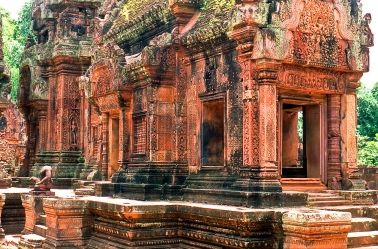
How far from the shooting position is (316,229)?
6.79 metres

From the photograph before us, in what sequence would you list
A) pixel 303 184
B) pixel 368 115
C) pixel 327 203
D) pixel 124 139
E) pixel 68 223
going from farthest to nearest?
pixel 368 115, pixel 124 139, pixel 68 223, pixel 303 184, pixel 327 203

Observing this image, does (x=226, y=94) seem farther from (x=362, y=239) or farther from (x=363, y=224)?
(x=362, y=239)

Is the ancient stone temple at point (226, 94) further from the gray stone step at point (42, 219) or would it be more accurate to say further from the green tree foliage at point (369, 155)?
the green tree foliage at point (369, 155)

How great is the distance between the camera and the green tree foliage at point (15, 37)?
30.9 meters

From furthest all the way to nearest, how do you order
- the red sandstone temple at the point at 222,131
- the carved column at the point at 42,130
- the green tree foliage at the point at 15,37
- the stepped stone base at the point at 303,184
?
the green tree foliage at the point at 15,37, the carved column at the point at 42,130, the stepped stone base at the point at 303,184, the red sandstone temple at the point at 222,131

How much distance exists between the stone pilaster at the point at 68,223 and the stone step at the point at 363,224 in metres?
4.59

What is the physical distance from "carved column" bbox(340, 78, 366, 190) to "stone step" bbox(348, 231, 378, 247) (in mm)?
1200

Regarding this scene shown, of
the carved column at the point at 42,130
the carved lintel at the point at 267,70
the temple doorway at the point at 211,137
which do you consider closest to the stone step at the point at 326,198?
the temple doorway at the point at 211,137

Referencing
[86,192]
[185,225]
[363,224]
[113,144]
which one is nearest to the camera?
[363,224]

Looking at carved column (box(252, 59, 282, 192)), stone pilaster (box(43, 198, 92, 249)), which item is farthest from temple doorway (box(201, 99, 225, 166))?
stone pilaster (box(43, 198, 92, 249))

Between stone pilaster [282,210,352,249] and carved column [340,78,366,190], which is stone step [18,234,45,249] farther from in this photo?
carved column [340,78,366,190]

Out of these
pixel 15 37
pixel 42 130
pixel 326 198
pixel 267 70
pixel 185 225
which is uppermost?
pixel 15 37

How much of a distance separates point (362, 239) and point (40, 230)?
6.19m

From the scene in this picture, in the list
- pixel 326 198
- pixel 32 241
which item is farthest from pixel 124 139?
pixel 326 198
